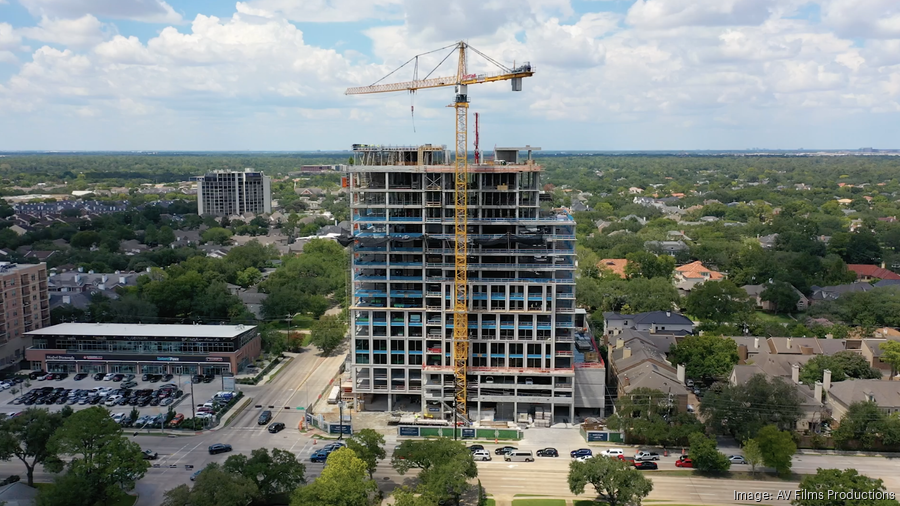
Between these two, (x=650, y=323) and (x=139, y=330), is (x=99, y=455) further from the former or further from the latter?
(x=650, y=323)

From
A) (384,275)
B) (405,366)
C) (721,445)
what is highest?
(384,275)

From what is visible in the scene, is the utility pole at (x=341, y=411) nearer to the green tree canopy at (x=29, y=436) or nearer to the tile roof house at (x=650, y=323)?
the green tree canopy at (x=29, y=436)

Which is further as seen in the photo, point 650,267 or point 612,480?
point 650,267

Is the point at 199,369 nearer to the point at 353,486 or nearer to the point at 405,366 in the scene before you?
the point at 405,366

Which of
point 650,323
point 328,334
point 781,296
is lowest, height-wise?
point 328,334

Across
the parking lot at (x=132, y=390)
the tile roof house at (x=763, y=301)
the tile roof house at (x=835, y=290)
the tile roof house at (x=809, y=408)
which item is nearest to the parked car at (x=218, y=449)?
the parking lot at (x=132, y=390)

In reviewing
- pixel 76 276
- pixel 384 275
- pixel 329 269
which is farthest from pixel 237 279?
pixel 384 275

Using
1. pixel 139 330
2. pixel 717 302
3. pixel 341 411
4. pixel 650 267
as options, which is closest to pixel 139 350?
pixel 139 330

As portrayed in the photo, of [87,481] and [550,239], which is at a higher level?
[550,239]
